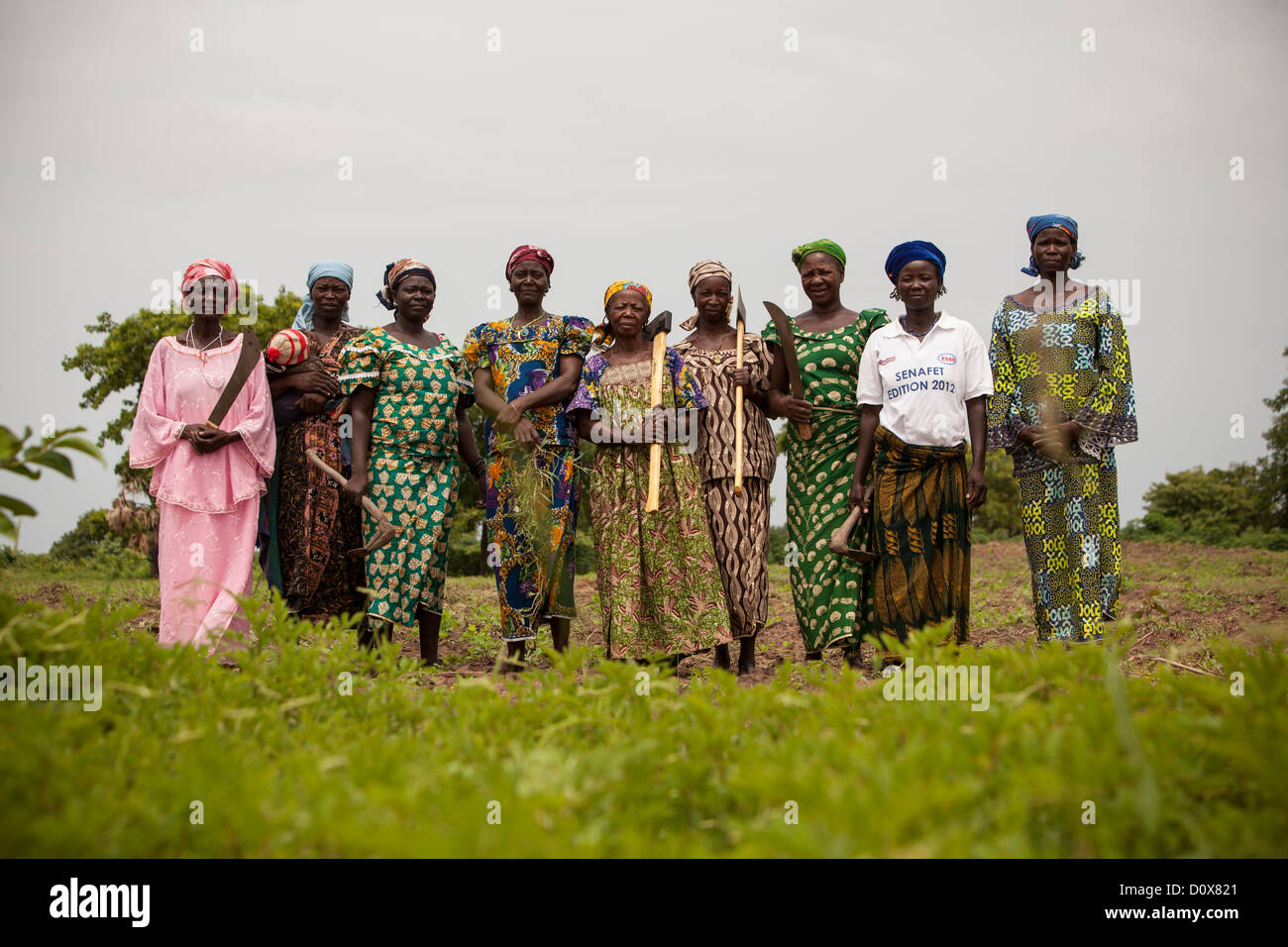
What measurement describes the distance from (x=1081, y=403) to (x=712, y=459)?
2.06 metres

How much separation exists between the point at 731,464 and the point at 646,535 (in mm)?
626

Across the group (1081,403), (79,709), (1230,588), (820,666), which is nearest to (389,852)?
(79,709)

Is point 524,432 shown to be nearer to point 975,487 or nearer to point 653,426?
point 653,426

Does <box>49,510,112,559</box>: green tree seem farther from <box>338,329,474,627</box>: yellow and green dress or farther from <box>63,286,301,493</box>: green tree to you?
<box>338,329,474,627</box>: yellow and green dress

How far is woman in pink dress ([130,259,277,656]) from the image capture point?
5461 mm

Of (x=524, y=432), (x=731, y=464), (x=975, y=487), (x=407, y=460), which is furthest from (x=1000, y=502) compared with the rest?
(x=407, y=460)

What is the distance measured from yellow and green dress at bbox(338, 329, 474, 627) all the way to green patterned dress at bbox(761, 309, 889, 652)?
194cm

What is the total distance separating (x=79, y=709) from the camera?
2.85m

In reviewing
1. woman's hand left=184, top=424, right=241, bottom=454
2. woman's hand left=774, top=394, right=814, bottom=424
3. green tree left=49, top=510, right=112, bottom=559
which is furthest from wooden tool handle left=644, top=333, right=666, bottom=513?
green tree left=49, top=510, right=112, bottom=559

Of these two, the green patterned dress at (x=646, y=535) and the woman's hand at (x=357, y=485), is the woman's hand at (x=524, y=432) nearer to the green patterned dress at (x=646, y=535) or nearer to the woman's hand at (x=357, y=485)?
the green patterned dress at (x=646, y=535)

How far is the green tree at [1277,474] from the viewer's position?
74.2 ft

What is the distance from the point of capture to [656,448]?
5336 mm

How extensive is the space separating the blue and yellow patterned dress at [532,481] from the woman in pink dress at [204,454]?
128 cm
